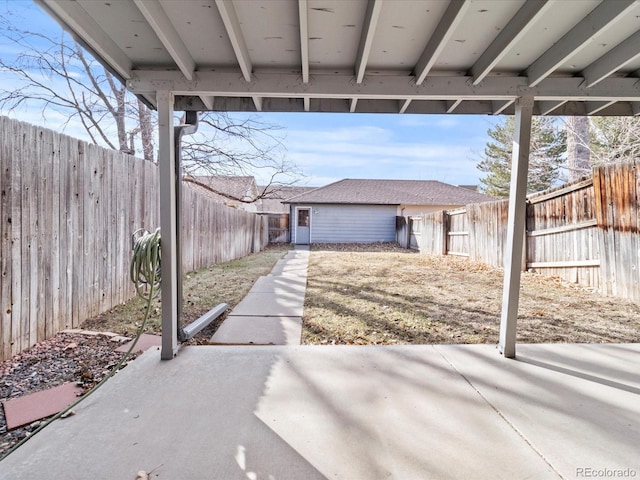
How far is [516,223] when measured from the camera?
278 centimetres

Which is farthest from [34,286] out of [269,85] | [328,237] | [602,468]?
[328,237]

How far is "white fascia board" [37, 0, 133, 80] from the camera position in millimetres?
1877

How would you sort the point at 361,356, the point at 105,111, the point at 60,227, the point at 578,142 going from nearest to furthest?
the point at 361,356 → the point at 60,227 → the point at 578,142 → the point at 105,111

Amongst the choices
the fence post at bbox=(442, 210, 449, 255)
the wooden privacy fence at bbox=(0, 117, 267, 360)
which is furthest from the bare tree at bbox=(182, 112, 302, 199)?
the fence post at bbox=(442, 210, 449, 255)

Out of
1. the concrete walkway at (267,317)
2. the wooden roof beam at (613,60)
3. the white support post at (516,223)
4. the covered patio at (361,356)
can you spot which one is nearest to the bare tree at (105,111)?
the concrete walkway at (267,317)

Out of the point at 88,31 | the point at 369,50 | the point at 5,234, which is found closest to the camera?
the point at 88,31

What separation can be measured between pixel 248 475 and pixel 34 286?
2.54m

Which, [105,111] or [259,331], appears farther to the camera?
[105,111]

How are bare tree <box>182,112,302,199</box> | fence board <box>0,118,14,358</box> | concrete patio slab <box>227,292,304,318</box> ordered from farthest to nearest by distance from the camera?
bare tree <box>182,112,302,199</box>, concrete patio slab <box>227,292,304,318</box>, fence board <box>0,118,14,358</box>

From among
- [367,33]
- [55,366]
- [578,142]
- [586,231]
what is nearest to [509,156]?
[578,142]

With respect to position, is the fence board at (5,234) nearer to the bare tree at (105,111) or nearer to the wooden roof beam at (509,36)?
the wooden roof beam at (509,36)

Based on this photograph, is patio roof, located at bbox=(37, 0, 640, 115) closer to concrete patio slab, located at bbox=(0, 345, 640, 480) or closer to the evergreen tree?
concrete patio slab, located at bbox=(0, 345, 640, 480)

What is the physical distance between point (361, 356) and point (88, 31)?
309 centimetres

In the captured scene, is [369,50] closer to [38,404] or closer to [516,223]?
[516,223]
